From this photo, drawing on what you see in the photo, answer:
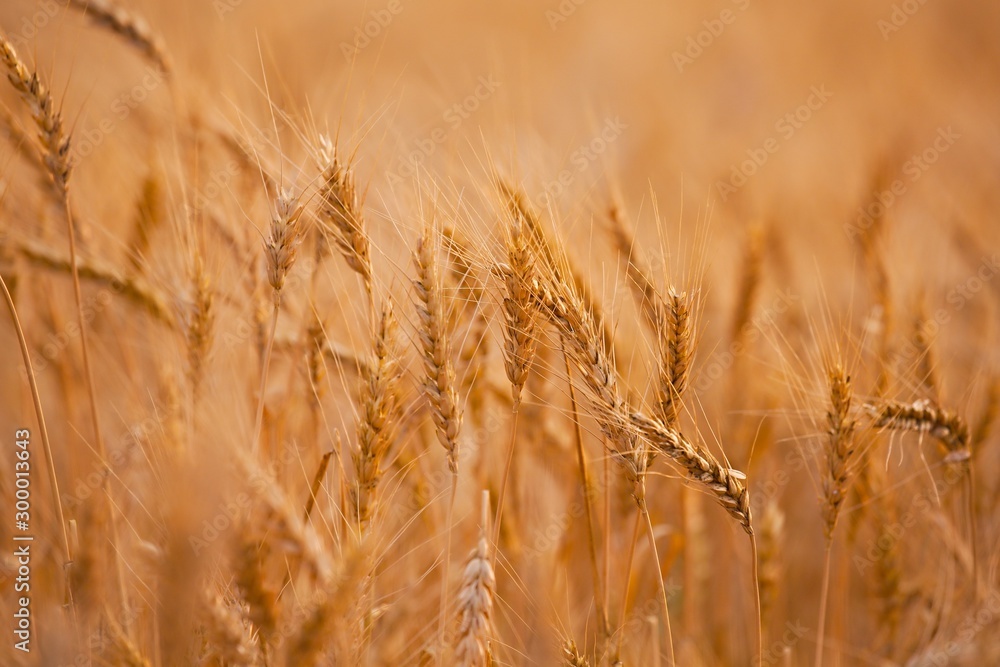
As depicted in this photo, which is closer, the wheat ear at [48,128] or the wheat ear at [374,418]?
the wheat ear at [374,418]

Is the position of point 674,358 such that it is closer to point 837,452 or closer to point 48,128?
point 837,452

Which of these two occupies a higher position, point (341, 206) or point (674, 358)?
point (341, 206)

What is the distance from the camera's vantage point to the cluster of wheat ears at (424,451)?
3.23 feet

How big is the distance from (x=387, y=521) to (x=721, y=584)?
3.98ft

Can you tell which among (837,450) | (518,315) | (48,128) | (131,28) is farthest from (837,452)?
(131,28)

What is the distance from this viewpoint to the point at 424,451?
55.3 inches

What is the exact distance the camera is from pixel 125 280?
152cm

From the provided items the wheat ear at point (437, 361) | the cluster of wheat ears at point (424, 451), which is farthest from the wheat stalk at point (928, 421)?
the wheat ear at point (437, 361)

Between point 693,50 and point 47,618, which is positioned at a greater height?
point 693,50

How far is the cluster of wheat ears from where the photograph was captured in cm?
98

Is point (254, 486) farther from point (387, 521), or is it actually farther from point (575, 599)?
point (575, 599)

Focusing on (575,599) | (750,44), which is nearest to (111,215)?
(575,599)

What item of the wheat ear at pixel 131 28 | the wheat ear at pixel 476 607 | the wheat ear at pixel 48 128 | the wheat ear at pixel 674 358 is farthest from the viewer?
the wheat ear at pixel 131 28

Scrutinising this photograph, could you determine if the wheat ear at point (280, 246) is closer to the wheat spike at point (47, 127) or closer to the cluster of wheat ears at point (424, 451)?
the cluster of wheat ears at point (424, 451)
